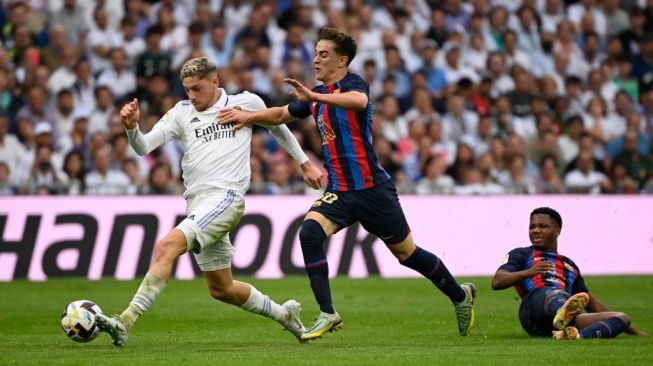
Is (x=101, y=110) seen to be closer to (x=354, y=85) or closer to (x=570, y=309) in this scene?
(x=354, y=85)

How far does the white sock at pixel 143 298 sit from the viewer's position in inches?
389

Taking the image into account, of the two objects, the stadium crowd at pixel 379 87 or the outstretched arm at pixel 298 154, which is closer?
the outstretched arm at pixel 298 154

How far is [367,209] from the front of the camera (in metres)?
10.8

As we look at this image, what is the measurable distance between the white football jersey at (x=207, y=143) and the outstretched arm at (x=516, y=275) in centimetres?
224

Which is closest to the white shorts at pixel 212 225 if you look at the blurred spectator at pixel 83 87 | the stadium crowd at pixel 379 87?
the stadium crowd at pixel 379 87

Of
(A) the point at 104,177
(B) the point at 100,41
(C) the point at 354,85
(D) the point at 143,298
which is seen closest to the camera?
(D) the point at 143,298

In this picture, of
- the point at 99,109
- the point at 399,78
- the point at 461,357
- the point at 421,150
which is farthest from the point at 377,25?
the point at 461,357

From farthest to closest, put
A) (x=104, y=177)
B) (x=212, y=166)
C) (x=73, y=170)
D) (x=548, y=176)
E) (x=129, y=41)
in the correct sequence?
(x=129, y=41)
(x=548, y=176)
(x=104, y=177)
(x=73, y=170)
(x=212, y=166)

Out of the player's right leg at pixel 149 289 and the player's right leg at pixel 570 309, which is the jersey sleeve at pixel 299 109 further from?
the player's right leg at pixel 570 309

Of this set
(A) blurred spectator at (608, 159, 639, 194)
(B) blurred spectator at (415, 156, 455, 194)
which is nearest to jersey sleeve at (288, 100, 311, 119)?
(B) blurred spectator at (415, 156, 455, 194)

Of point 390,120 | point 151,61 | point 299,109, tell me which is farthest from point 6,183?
point 299,109

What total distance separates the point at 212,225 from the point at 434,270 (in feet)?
6.62

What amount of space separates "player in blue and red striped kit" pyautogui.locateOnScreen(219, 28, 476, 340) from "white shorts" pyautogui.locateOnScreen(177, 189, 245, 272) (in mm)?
594

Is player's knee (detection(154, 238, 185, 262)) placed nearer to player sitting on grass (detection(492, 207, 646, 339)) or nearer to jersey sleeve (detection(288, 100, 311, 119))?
jersey sleeve (detection(288, 100, 311, 119))
